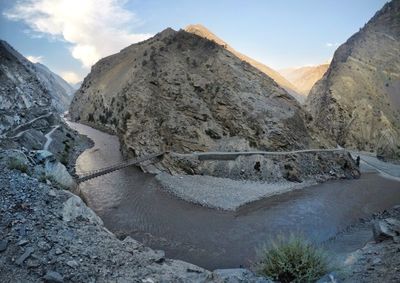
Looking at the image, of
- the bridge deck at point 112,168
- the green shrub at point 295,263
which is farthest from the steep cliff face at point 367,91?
the green shrub at point 295,263

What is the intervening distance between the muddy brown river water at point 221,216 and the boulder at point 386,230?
274 cm

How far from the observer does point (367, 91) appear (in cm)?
6128

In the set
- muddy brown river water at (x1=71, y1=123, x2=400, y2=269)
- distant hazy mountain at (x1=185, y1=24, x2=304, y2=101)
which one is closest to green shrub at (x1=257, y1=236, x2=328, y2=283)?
muddy brown river water at (x1=71, y1=123, x2=400, y2=269)

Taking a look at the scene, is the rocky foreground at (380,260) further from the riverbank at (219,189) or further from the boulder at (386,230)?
the riverbank at (219,189)

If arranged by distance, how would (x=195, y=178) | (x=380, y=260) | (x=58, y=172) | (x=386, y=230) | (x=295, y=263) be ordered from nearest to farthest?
(x=295, y=263)
(x=380, y=260)
(x=386, y=230)
(x=58, y=172)
(x=195, y=178)

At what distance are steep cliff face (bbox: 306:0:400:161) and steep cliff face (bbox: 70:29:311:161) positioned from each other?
17376mm

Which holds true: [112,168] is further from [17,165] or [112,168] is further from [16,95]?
[16,95]

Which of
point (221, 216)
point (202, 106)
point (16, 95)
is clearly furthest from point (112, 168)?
point (16, 95)

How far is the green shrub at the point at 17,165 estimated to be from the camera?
1376 cm

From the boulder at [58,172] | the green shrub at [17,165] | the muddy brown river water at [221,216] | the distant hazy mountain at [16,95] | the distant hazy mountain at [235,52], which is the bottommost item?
the muddy brown river water at [221,216]

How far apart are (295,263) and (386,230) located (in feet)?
15.5

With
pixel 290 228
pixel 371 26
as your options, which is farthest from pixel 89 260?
pixel 371 26

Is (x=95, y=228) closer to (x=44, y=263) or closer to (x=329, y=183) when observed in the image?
(x=44, y=263)

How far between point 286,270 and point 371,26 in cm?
7601
